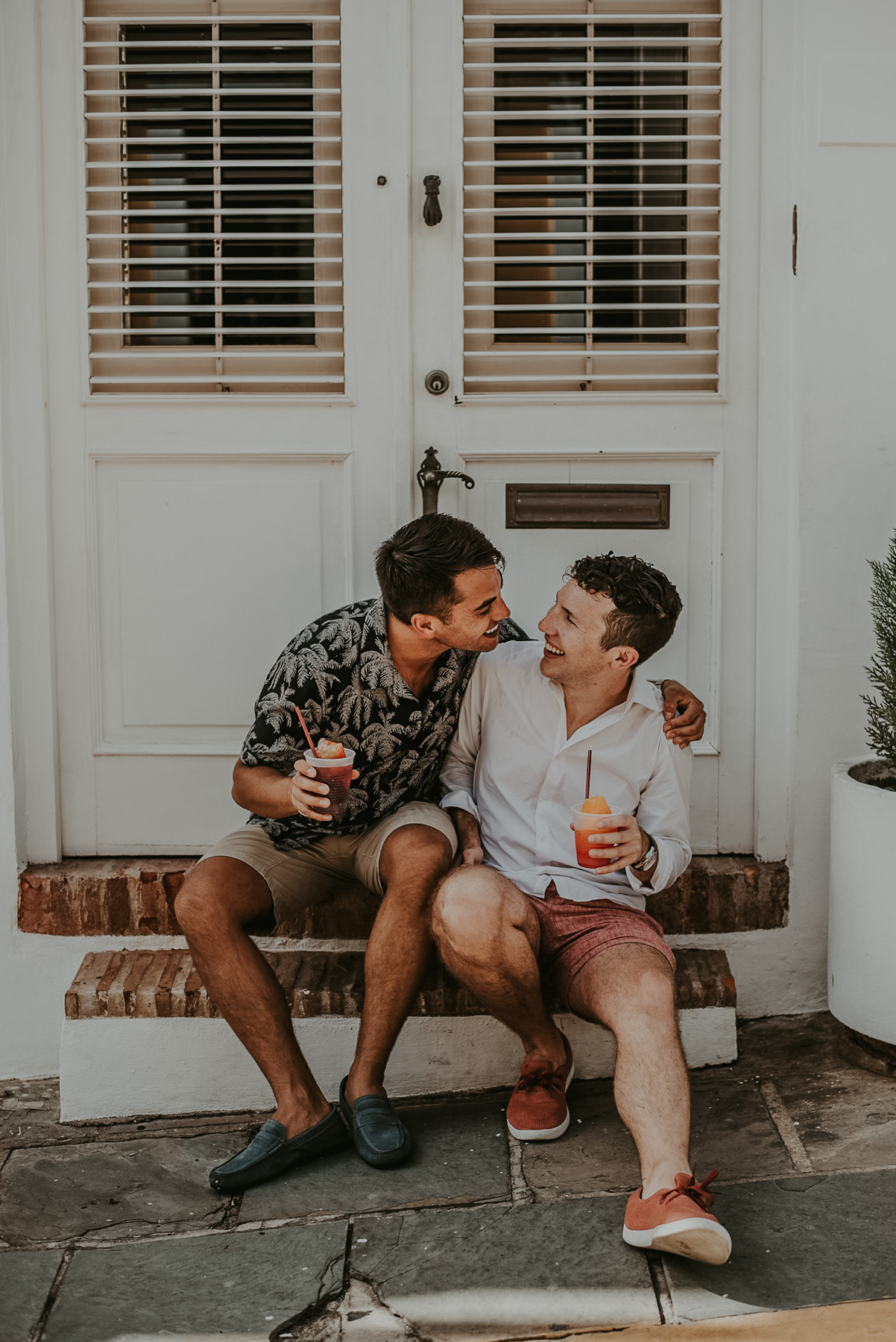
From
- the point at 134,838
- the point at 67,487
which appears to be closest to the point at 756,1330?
the point at 134,838

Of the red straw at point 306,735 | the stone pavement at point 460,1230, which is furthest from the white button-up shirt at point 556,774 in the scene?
the stone pavement at point 460,1230

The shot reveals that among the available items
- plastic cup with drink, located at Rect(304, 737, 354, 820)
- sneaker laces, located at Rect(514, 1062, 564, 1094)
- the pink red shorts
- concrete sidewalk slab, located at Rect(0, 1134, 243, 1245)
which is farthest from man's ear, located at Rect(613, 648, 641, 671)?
concrete sidewalk slab, located at Rect(0, 1134, 243, 1245)

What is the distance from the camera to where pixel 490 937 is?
258 cm

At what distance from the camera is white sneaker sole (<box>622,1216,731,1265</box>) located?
2113mm

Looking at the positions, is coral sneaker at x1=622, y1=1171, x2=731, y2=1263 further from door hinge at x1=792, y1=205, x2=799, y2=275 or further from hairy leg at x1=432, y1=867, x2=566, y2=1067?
door hinge at x1=792, y1=205, x2=799, y2=275

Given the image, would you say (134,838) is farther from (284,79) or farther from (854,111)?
(854,111)

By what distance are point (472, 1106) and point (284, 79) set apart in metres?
2.70

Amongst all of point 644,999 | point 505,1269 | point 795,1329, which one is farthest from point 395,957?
point 795,1329

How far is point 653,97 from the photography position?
10.4ft

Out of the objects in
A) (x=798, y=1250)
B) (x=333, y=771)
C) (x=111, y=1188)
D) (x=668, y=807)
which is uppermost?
(x=333, y=771)

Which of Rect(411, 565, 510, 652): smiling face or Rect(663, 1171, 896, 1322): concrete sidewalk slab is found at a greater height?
Rect(411, 565, 510, 652): smiling face

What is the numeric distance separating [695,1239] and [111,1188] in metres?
1.31

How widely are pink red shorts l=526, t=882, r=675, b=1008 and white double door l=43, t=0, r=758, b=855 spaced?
2.13 feet

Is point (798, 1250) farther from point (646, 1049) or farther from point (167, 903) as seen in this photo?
point (167, 903)
